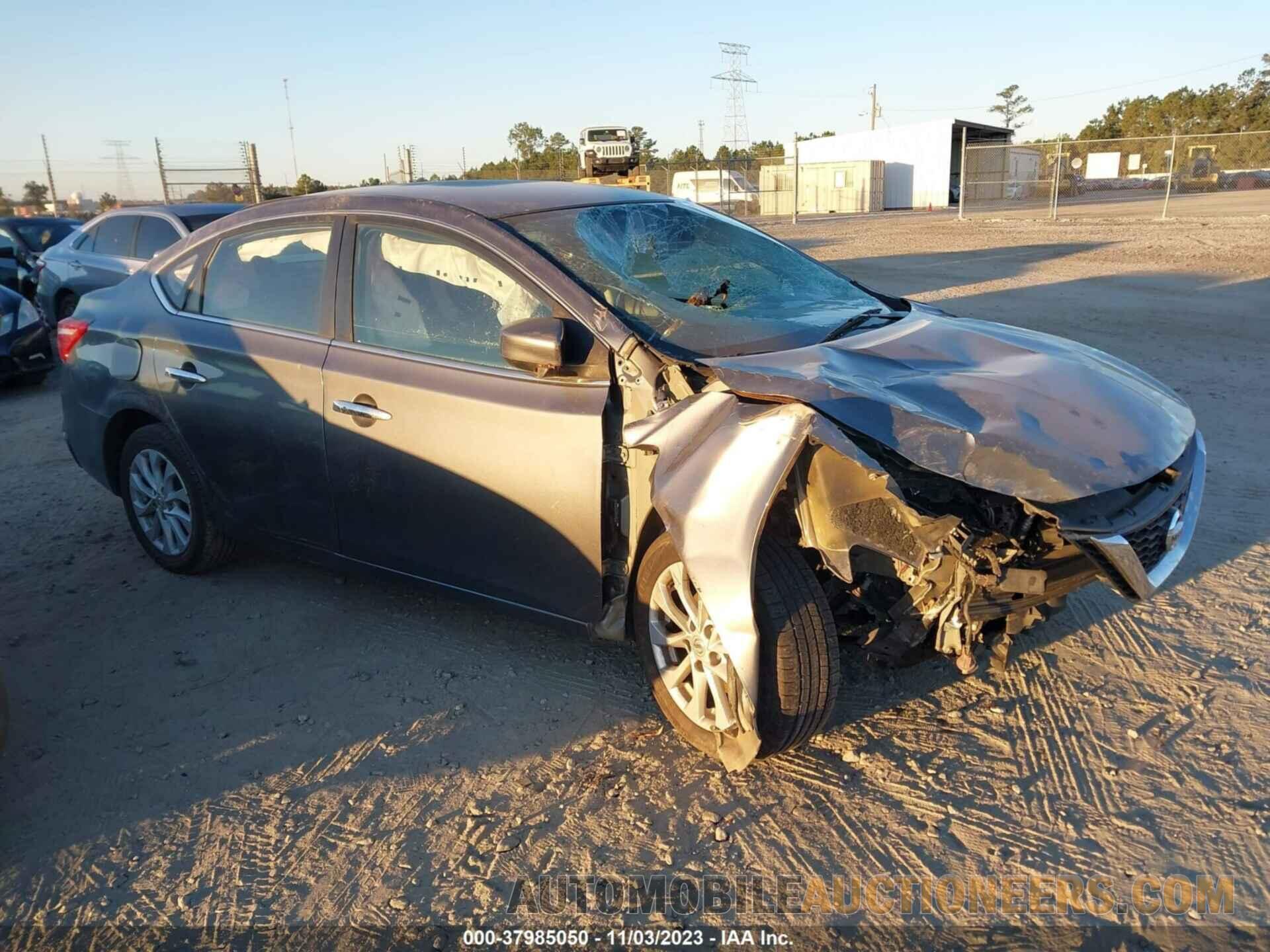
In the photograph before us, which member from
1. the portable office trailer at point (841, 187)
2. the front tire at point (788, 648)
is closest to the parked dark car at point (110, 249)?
the front tire at point (788, 648)

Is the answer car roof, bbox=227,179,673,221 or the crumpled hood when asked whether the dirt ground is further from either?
car roof, bbox=227,179,673,221

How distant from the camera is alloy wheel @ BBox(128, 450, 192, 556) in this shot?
465 centimetres

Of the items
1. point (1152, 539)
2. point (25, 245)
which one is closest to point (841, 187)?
Answer: point (25, 245)

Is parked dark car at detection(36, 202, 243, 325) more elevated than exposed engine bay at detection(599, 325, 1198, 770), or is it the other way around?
parked dark car at detection(36, 202, 243, 325)

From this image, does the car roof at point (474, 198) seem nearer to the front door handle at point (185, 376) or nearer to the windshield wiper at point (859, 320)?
the front door handle at point (185, 376)

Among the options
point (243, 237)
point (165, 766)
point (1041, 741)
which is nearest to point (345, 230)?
point (243, 237)

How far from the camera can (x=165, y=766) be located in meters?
3.30

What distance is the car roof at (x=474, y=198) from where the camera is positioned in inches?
149

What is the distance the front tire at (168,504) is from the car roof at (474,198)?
3.94 ft

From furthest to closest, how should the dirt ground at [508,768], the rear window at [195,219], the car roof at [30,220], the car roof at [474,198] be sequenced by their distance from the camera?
the car roof at [30,220] → the rear window at [195,219] → the car roof at [474,198] → the dirt ground at [508,768]

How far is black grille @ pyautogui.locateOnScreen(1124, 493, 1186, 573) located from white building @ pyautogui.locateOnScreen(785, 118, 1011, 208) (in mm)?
47204

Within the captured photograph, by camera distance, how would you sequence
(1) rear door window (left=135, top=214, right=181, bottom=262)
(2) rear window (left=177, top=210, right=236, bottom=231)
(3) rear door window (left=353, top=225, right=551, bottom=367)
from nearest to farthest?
1. (3) rear door window (left=353, top=225, right=551, bottom=367)
2. (2) rear window (left=177, top=210, right=236, bottom=231)
3. (1) rear door window (left=135, top=214, right=181, bottom=262)

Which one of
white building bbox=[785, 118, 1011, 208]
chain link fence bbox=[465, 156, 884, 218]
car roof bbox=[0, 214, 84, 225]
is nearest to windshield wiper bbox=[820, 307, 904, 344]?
car roof bbox=[0, 214, 84, 225]

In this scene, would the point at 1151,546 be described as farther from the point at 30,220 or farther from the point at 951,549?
the point at 30,220
